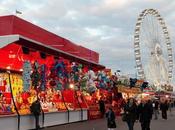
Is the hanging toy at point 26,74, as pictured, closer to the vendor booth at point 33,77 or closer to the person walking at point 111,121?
the vendor booth at point 33,77

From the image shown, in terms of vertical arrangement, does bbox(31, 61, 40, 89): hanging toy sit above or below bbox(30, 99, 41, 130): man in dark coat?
above

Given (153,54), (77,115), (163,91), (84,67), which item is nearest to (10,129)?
(77,115)

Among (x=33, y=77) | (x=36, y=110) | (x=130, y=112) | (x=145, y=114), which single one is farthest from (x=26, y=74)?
(x=145, y=114)

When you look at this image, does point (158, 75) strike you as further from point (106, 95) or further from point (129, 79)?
point (106, 95)

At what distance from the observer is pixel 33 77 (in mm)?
20875

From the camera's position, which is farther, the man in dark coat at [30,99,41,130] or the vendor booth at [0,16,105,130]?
the man in dark coat at [30,99,41,130]

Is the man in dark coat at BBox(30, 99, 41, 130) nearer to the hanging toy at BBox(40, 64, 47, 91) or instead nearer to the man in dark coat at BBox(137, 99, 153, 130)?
the hanging toy at BBox(40, 64, 47, 91)

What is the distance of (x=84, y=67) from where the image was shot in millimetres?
29359

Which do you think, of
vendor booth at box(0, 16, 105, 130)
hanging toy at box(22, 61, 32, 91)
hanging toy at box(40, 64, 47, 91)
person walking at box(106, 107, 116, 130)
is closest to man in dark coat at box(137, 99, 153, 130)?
person walking at box(106, 107, 116, 130)

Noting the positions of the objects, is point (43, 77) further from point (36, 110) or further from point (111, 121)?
point (111, 121)

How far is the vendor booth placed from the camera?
19500mm

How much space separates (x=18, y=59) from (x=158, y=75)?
3616cm

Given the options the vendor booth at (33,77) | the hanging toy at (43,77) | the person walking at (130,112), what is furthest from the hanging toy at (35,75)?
the person walking at (130,112)

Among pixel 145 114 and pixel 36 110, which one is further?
pixel 36 110
